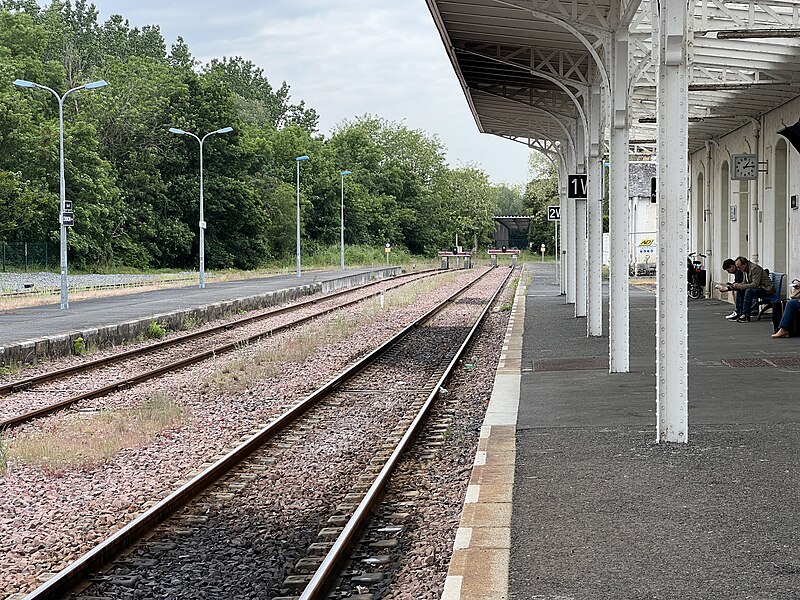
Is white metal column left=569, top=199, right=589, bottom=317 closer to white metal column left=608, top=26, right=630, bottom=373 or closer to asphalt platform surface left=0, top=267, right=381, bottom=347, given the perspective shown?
white metal column left=608, top=26, right=630, bottom=373

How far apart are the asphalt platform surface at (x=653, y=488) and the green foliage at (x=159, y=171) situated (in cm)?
3824

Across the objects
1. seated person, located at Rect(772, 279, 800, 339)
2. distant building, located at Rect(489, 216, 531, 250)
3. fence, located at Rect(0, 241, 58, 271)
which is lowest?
seated person, located at Rect(772, 279, 800, 339)

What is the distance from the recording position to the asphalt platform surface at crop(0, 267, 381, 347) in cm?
2175

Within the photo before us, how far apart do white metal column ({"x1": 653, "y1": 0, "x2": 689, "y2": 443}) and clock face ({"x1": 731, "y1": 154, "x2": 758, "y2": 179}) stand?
47.6ft

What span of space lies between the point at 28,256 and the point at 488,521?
49.1 m

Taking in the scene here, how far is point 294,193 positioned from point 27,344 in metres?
54.0

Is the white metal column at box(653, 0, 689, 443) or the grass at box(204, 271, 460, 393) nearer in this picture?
the white metal column at box(653, 0, 689, 443)

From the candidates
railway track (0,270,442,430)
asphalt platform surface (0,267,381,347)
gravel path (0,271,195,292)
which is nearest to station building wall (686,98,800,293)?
railway track (0,270,442,430)

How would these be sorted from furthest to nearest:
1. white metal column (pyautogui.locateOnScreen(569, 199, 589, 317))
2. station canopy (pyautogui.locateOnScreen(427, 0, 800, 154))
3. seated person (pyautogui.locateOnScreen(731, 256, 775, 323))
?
white metal column (pyautogui.locateOnScreen(569, 199, 589, 317)) → seated person (pyautogui.locateOnScreen(731, 256, 775, 323)) → station canopy (pyautogui.locateOnScreen(427, 0, 800, 154))

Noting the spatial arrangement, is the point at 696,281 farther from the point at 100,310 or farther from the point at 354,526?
the point at 354,526

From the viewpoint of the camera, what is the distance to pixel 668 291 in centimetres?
866

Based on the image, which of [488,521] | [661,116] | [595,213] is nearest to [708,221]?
[595,213]

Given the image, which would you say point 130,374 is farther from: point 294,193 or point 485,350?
point 294,193

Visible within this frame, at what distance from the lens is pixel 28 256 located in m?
52.2
